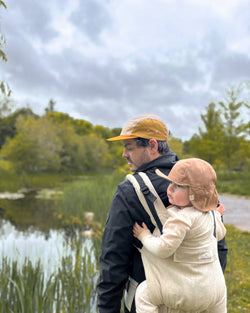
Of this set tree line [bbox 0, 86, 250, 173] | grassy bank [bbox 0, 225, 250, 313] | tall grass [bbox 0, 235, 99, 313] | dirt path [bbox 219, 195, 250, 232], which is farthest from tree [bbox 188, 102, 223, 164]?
tall grass [bbox 0, 235, 99, 313]

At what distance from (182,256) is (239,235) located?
5376 mm

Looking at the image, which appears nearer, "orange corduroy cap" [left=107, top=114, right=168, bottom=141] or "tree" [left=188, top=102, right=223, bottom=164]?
"orange corduroy cap" [left=107, top=114, right=168, bottom=141]

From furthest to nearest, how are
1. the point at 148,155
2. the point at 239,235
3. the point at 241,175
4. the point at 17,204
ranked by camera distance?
the point at 241,175, the point at 17,204, the point at 239,235, the point at 148,155

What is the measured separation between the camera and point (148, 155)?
4.42 feet

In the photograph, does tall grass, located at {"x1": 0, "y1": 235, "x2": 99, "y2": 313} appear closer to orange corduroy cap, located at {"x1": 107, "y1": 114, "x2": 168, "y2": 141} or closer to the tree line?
orange corduroy cap, located at {"x1": 107, "y1": 114, "x2": 168, "y2": 141}

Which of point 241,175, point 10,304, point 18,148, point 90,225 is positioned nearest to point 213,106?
point 241,175

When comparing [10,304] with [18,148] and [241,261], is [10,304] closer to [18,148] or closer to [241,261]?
[241,261]

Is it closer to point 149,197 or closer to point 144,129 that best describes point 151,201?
point 149,197

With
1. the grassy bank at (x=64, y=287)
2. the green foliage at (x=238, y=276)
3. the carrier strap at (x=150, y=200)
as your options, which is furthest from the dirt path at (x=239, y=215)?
the carrier strap at (x=150, y=200)

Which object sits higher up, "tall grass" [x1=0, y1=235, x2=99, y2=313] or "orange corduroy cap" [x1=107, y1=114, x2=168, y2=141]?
"orange corduroy cap" [x1=107, y1=114, x2=168, y2=141]

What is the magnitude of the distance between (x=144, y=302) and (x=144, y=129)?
766 millimetres

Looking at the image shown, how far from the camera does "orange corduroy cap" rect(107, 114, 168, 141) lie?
1323 mm

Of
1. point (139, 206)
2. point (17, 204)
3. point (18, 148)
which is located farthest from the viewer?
point (18, 148)

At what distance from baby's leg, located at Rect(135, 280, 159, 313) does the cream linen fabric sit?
0.02 m
